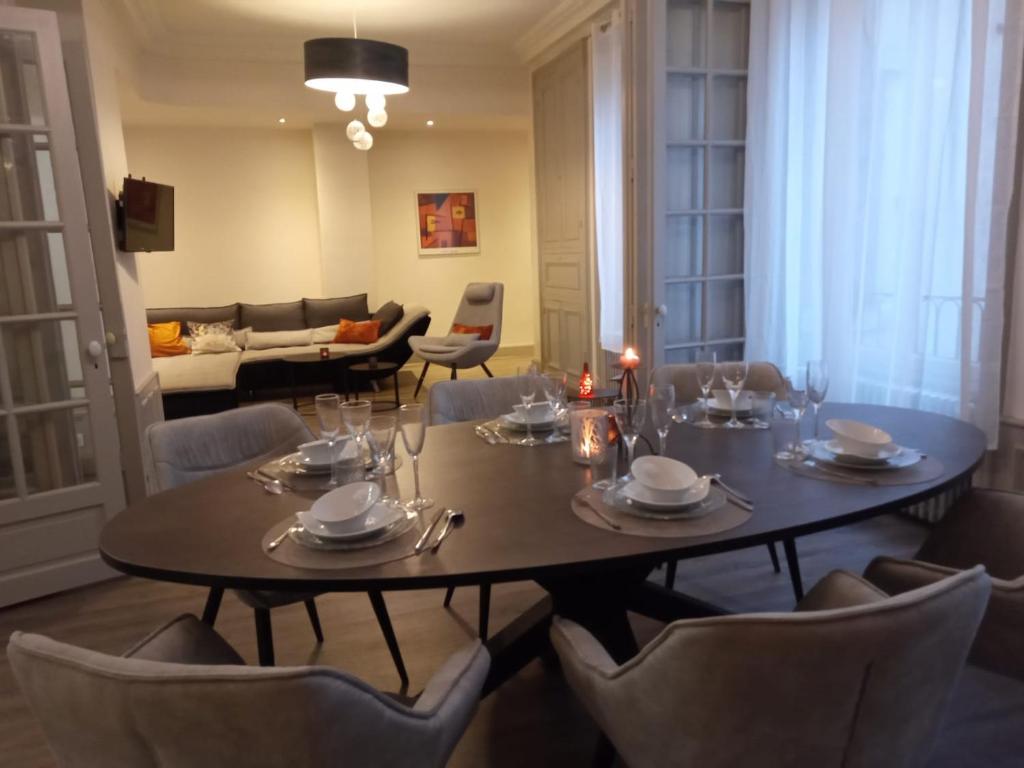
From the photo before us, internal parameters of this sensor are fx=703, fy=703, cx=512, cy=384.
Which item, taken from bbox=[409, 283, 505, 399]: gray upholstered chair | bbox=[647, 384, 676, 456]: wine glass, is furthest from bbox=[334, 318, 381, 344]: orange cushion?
bbox=[647, 384, 676, 456]: wine glass

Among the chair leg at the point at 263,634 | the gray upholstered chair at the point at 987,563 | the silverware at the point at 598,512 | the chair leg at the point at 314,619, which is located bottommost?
the chair leg at the point at 314,619

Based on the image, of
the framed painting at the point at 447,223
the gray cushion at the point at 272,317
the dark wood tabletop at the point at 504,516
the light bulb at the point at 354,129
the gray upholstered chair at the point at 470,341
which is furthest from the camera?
the framed painting at the point at 447,223

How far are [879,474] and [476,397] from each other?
4.52 ft

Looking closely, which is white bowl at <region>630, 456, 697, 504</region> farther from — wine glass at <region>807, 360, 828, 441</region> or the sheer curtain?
the sheer curtain

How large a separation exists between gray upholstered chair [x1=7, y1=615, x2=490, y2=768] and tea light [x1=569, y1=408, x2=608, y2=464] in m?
0.84

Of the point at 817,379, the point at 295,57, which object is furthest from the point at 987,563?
the point at 295,57

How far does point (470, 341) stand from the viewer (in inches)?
238

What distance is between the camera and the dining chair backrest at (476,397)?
8.23 feet

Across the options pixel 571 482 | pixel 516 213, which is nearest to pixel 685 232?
pixel 571 482

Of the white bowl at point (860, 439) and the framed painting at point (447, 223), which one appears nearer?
the white bowl at point (860, 439)

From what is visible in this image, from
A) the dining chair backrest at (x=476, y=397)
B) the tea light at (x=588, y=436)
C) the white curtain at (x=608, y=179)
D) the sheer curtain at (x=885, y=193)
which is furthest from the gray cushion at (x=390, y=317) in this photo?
the tea light at (x=588, y=436)

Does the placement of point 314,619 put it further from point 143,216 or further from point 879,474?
point 143,216

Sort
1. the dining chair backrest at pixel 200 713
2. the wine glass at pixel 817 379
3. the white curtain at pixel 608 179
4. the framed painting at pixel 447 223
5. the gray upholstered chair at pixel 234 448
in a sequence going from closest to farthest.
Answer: the dining chair backrest at pixel 200 713 → the wine glass at pixel 817 379 → the gray upholstered chair at pixel 234 448 → the white curtain at pixel 608 179 → the framed painting at pixel 447 223

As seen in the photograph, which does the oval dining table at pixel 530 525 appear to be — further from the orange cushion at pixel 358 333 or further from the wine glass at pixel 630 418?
the orange cushion at pixel 358 333
